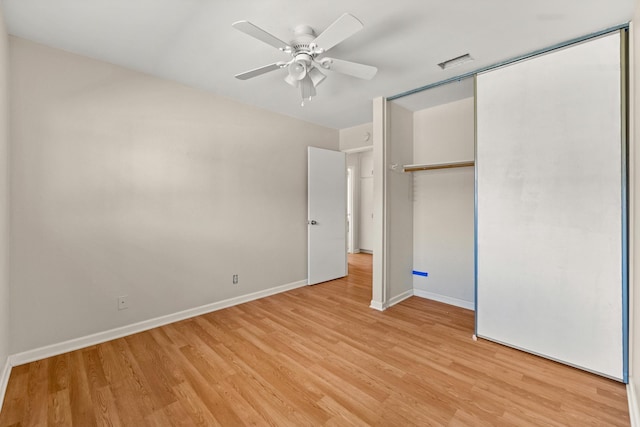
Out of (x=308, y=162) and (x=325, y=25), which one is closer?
(x=325, y=25)

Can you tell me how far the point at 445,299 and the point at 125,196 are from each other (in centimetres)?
374

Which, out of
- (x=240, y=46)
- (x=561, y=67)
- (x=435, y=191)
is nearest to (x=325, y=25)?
(x=240, y=46)

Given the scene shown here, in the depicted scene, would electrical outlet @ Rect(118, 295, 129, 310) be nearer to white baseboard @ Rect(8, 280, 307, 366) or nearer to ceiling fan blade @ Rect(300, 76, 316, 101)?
white baseboard @ Rect(8, 280, 307, 366)

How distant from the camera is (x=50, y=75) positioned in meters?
2.27

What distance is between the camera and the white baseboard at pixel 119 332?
219 cm

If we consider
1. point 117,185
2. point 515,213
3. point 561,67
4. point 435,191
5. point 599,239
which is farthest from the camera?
point 435,191

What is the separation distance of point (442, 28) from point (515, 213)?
1.58m

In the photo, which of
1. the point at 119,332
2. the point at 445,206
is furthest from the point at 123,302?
the point at 445,206

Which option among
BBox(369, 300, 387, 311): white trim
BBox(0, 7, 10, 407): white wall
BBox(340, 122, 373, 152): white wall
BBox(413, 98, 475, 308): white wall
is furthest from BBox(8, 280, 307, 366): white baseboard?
BBox(340, 122, 373, 152): white wall

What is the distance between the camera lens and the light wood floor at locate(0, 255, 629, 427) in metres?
1.65

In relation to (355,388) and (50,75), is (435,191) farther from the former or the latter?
(50,75)

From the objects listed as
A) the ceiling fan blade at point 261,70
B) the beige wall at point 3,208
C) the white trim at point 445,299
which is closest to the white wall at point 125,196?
the beige wall at point 3,208

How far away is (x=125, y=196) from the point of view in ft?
8.65

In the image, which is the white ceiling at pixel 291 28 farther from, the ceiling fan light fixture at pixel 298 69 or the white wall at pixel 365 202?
the white wall at pixel 365 202
